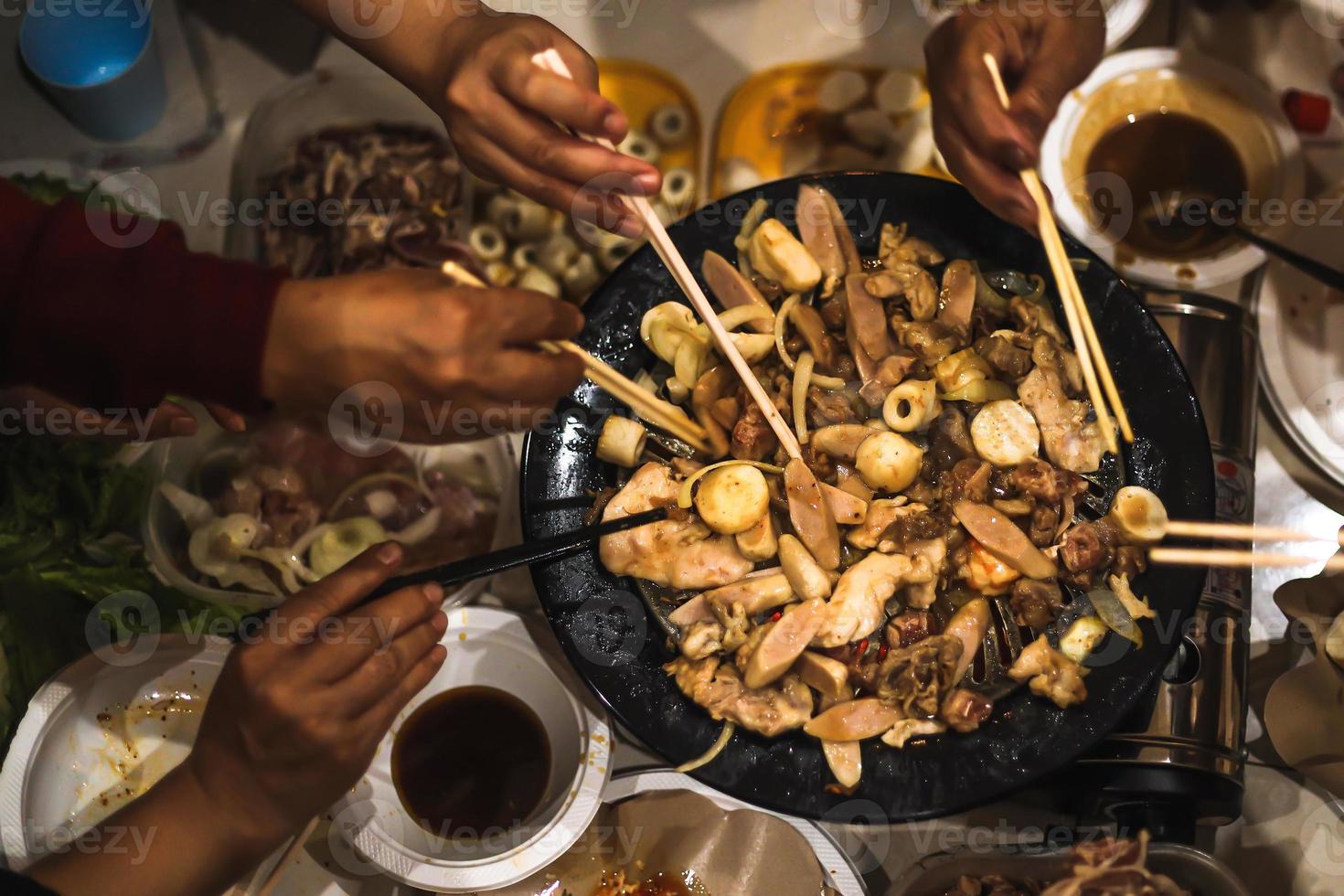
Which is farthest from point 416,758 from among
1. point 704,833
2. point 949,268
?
point 949,268

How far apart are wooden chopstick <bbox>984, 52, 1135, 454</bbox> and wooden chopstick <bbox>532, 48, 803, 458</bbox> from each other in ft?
2.05

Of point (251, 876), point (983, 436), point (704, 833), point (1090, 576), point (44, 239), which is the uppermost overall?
point (44, 239)

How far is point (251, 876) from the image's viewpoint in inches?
86.3

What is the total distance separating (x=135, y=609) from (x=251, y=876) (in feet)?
2.43

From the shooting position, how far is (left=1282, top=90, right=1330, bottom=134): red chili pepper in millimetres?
2715

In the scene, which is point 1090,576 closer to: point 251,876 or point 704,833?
point 704,833

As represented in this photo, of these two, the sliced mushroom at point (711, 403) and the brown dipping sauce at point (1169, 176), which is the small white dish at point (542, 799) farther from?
the brown dipping sauce at point (1169, 176)

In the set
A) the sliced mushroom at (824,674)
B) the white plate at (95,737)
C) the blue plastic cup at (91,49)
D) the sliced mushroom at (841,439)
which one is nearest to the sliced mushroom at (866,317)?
the sliced mushroom at (841,439)

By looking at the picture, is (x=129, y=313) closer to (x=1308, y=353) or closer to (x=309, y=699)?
(x=309, y=699)

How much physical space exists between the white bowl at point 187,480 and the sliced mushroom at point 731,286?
0.71 metres

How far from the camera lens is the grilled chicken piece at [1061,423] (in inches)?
79.0

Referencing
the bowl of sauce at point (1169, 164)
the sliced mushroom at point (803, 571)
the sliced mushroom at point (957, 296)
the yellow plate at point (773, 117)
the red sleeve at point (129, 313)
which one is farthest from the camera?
the yellow plate at point (773, 117)

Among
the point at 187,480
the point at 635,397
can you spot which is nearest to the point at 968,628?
the point at 635,397

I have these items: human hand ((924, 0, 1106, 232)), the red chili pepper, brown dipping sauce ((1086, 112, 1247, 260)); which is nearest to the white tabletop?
→ the red chili pepper
